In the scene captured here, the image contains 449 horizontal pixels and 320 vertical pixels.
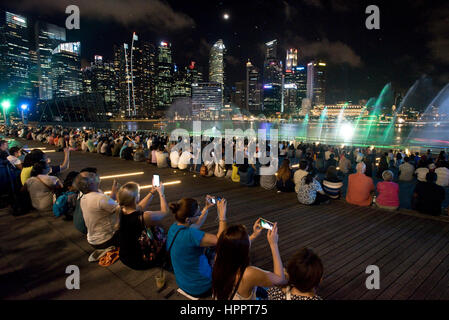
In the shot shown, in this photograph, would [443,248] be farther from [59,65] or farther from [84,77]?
[84,77]

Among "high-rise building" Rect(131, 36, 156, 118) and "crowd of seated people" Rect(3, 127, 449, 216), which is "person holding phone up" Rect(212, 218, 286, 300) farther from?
"high-rise building" Rect(131, 36, 156, 118)

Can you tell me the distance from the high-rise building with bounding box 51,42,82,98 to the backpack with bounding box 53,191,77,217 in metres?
128

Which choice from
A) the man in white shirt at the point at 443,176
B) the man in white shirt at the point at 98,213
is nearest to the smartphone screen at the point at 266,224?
the man in white shirt at the point at 98,213

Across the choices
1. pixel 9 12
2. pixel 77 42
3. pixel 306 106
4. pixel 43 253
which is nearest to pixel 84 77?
pixel 77 42

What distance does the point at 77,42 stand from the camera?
10962cm

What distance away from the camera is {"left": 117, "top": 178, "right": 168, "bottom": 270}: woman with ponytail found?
3.22 m

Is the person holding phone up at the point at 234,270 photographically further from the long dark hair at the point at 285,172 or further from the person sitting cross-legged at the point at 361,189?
the long dark hair at the point at 285,172

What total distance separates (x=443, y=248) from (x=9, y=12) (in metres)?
126

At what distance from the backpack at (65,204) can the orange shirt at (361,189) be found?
7356 mm

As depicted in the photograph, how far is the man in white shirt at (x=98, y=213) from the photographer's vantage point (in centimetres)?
375

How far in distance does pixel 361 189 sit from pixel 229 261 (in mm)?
6109

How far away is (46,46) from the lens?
4614 inches

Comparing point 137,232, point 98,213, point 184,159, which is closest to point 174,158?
point 184,159

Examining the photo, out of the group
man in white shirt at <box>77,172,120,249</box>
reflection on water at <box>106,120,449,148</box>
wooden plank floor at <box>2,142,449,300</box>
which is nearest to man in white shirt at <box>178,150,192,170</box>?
wooden plank floor at <box>2,142,449,300</box>
